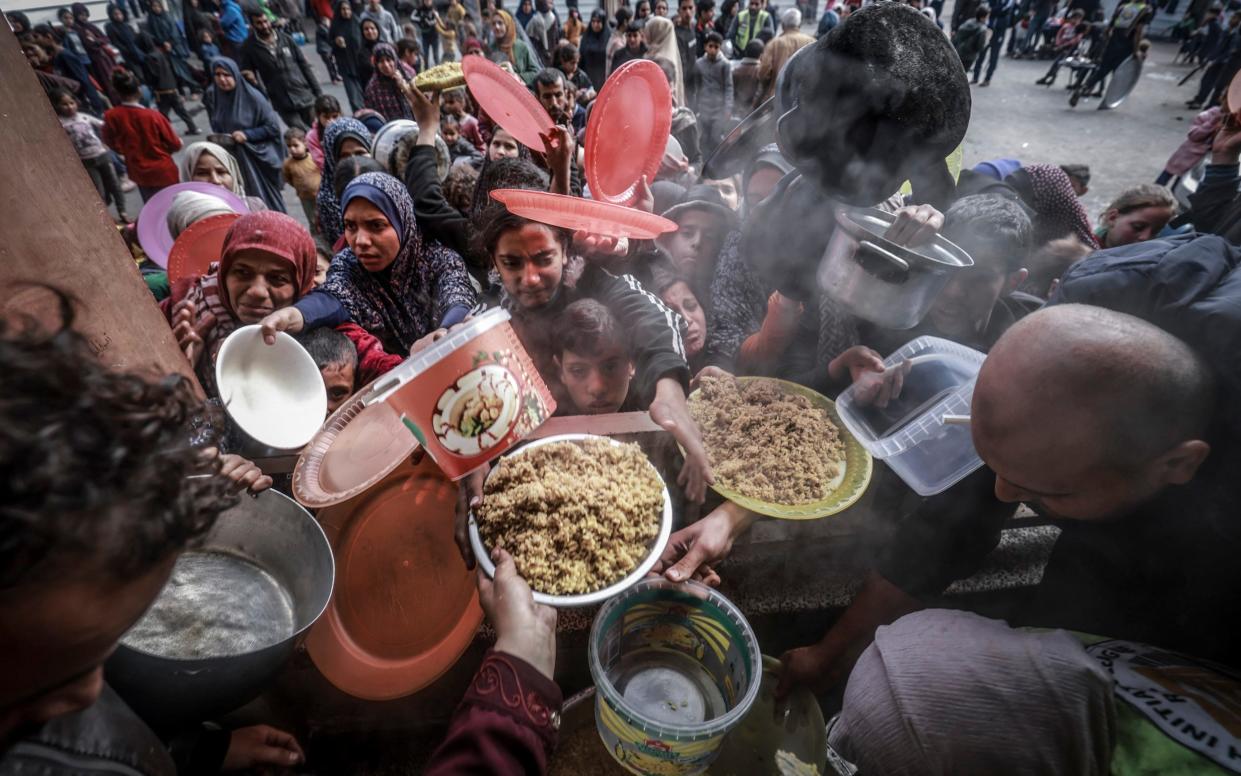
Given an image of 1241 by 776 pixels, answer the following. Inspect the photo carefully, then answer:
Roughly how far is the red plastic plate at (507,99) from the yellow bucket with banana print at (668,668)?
7.18 feet

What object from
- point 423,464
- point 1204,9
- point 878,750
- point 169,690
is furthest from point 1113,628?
point 1204,9

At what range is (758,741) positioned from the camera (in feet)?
5.98

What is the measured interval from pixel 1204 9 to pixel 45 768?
2681 centimetres

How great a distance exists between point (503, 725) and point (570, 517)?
0.54m

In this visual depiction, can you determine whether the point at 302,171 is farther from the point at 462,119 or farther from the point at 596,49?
the point at 596,49

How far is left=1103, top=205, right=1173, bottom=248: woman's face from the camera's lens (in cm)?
359

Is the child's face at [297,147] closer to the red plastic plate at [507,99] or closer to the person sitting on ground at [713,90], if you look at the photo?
the red plastic plate at [507,99]

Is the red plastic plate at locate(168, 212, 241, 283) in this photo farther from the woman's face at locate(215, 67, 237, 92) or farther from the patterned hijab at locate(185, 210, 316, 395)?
the woman's face at locate(215, 67, 237, 92)

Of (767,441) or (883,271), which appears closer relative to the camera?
(883,271)

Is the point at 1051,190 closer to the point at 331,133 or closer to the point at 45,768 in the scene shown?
the point at 45,768

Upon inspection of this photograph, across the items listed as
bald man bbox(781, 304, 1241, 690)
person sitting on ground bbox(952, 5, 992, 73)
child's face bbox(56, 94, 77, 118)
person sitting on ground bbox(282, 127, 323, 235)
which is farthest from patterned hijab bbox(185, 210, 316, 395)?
person sitting on ground bbox(952, 5, 992, 73)

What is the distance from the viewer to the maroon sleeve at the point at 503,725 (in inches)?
45.2

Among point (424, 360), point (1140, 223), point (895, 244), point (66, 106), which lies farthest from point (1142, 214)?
point (66, 106)

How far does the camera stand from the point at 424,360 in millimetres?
1329
